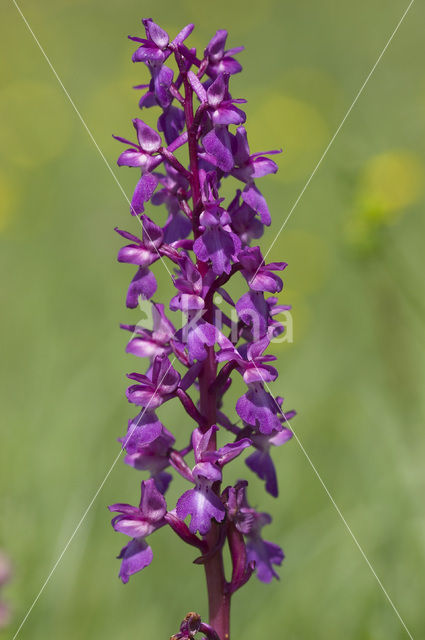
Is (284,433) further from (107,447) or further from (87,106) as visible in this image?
(87,106)

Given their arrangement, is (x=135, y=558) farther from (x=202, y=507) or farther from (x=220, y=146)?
(x=220, y=146)

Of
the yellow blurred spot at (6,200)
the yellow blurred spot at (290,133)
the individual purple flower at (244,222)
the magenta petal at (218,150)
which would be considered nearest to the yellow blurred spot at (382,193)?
the yellow blurred spot at (290,133)

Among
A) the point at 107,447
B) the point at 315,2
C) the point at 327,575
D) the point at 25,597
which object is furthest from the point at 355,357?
the point at 315,2

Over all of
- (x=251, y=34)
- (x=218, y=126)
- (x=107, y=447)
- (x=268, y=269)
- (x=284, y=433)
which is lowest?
(x=107, y=447)

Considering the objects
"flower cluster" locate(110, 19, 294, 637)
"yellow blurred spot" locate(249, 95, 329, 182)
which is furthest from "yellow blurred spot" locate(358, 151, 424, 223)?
"flower cluster" locate(110, 19, 294, 637)

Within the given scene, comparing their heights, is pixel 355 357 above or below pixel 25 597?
above

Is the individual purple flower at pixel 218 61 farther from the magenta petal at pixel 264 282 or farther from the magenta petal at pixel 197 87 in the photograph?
the magenta petal at pixel 264 282

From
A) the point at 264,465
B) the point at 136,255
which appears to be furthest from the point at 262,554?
the point at 136,255

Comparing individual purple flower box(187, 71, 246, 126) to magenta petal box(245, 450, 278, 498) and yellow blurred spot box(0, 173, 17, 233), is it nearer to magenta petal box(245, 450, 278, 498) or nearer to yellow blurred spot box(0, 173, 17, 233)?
magenta petal box(245, 450, 278, 498)
